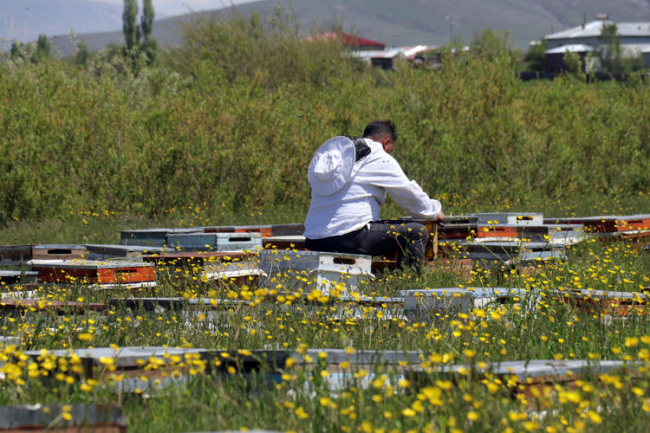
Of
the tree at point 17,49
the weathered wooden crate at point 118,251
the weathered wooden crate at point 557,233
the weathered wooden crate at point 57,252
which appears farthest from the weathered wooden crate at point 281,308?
the tree at point 17,49

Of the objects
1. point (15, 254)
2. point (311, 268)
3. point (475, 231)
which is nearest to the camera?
point (311, 268)

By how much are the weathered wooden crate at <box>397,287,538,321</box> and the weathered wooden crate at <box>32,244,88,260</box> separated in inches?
141

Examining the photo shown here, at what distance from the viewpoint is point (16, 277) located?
5.79 metres

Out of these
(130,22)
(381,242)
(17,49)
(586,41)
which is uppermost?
(586,41)

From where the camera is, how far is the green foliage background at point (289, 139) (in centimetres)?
1293

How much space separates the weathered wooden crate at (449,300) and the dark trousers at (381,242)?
174 cm

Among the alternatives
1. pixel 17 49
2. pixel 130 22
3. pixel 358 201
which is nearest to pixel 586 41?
pixel 130 22

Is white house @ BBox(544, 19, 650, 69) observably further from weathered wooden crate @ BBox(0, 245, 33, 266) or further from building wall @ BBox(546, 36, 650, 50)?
weathered wooden crate @ BBox(0, 245, 33, 266)

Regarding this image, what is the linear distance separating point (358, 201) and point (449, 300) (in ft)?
7.16

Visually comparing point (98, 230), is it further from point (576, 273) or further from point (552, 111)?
point (552, 111)

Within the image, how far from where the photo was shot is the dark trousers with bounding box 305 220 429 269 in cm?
624

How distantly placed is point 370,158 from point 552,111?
39.9 ft

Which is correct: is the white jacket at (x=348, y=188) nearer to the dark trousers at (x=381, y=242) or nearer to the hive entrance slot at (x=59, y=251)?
the dark trousers at (x=381, y=242)

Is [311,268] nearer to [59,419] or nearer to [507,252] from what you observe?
[507,252]
